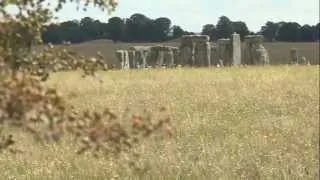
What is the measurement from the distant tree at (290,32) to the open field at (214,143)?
50830 mm

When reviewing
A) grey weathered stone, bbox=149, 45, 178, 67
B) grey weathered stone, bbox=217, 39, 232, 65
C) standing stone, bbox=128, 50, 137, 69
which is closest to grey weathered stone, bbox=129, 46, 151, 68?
standing stone, bbox=128, 50, 137, 69

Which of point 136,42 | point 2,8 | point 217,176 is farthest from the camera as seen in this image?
point 136,42

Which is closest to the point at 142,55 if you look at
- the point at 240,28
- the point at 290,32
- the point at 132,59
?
the point at 132,59

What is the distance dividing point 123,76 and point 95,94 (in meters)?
9.13

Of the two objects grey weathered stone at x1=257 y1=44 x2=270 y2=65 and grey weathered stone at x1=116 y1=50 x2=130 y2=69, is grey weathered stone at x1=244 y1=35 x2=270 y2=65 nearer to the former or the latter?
grey weathered stone at x1=257 y1=44 x2=270 y2=65

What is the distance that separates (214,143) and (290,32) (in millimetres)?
60712

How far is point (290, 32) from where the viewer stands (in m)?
70.2

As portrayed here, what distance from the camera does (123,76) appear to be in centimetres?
2838

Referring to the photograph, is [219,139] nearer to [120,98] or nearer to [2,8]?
[120,98]

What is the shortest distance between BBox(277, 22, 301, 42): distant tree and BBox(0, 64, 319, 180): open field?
5083 centimetres

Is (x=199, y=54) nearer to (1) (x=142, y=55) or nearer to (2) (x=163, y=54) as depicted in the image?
(2) (x=163, y=54)

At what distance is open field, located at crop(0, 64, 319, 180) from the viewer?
28.5ft

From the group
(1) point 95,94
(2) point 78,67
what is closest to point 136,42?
(1) point 95,94

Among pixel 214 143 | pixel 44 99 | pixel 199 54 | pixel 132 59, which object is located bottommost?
pixel 132 59
